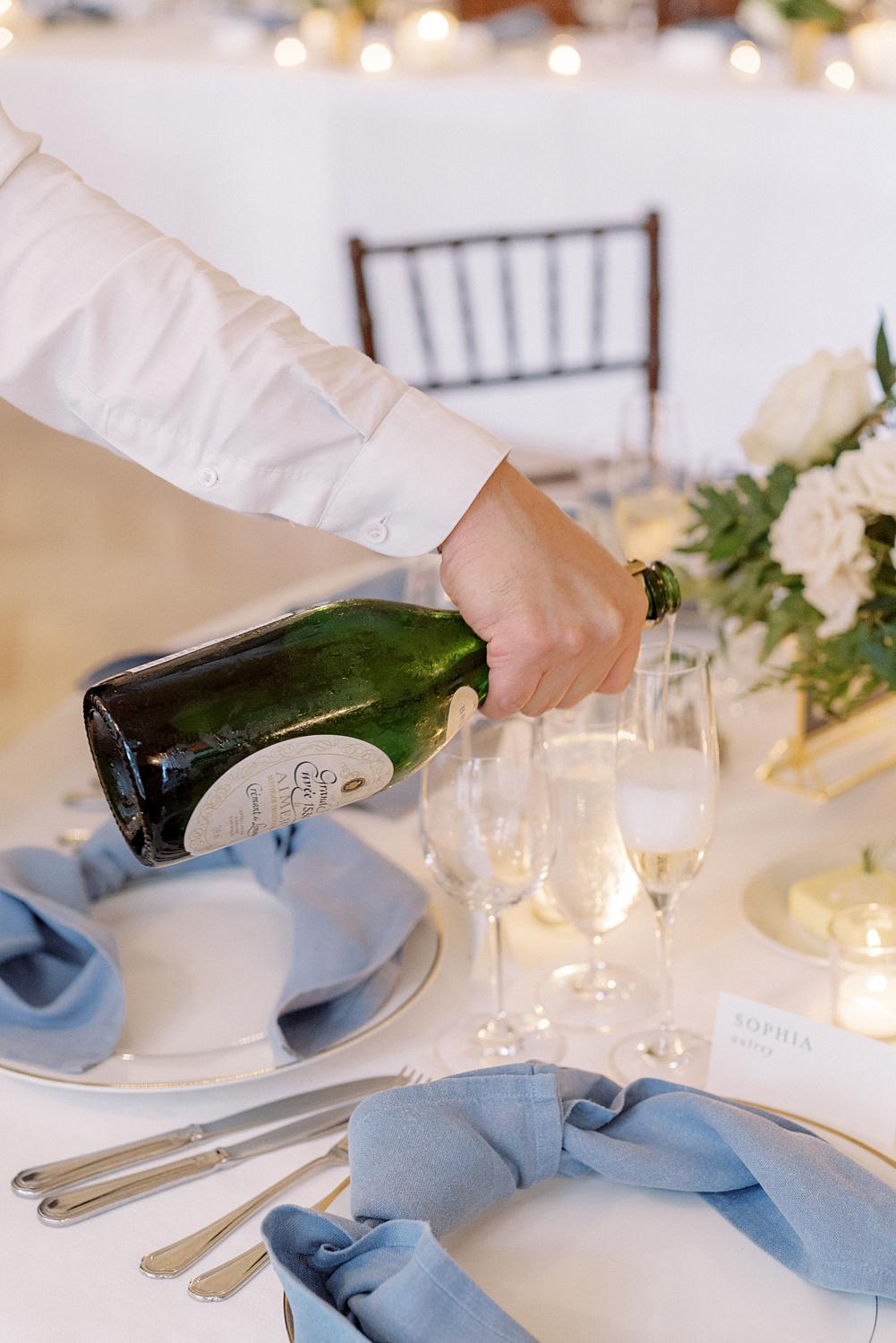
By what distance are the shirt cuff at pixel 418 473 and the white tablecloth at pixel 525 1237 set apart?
320 mm

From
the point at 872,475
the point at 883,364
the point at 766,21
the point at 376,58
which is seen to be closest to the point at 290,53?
the point at 376,58

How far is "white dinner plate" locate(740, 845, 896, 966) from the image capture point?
3.25 ft

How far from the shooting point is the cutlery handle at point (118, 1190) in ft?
2.48

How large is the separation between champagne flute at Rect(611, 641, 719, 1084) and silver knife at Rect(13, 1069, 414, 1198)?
0.17 m

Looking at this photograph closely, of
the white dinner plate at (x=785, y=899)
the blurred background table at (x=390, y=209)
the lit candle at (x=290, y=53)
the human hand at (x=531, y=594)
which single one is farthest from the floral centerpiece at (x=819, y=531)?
the lit candle at (x=290, y=53)

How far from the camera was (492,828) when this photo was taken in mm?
875

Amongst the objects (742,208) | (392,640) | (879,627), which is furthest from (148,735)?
(742,208)

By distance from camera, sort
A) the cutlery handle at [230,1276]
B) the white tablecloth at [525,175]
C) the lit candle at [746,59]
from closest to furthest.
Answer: the cutlery handle at [230,1276]
the white tablecloth at [525,175]
the lit candle at [746,59]

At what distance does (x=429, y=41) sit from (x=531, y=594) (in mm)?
4011

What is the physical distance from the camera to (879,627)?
1046 mm

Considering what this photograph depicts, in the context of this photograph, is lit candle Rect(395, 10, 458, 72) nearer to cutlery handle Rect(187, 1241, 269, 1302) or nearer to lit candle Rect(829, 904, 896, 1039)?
lit candle Rect(829, 904, 896, 1039)

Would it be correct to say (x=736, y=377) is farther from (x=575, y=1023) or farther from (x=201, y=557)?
(x=575, y=1023)

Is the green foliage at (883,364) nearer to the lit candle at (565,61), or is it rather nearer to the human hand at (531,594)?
the human hand at (531,594)

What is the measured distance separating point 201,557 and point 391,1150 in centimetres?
287
